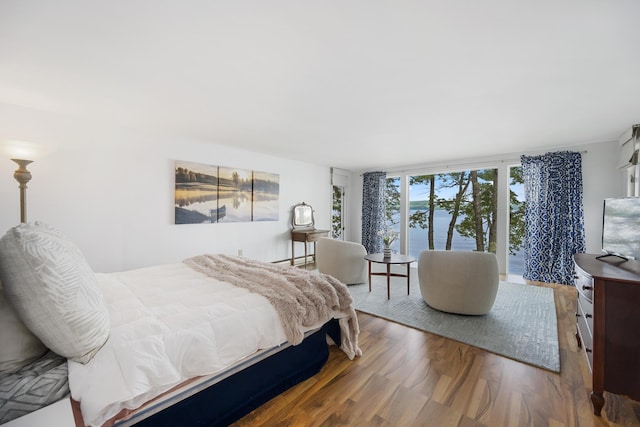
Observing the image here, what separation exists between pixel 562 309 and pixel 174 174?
5.36 metres

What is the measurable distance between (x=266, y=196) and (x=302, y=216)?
994 millimetres

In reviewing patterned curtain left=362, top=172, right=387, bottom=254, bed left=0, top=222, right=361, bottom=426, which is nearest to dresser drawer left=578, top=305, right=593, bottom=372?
bed left=0, top=222, right=361, bottom=426

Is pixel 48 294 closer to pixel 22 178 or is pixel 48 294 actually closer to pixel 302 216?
pixel 22 178

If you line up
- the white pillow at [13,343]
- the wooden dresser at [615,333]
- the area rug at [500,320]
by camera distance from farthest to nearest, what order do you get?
the area rug at [500,320] < the wooden dresser at [615,333] < the white pillow at [13,343]

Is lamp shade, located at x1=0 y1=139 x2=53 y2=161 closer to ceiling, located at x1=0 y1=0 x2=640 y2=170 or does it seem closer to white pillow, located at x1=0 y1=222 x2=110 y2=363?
ceiling, located at x1=0 y1=0 x2=640 y2=170

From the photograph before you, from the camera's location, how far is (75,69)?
6.41ft

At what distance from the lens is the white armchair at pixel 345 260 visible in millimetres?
3947

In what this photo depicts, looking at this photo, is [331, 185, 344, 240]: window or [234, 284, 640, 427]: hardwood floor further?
[331, 185, 344, 240]: window

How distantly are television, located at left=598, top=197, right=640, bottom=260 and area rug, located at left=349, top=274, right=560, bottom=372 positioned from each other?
959 mm

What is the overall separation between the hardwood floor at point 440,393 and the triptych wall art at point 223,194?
2909 millimetres

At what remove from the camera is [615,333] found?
1.50m

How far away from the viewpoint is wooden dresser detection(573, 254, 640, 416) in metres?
1.46

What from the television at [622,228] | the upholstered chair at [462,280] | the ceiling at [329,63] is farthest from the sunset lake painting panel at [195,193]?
the television at [622,228]

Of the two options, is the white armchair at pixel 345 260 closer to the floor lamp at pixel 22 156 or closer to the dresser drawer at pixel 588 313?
the dresser drawer at pixel 588 313
